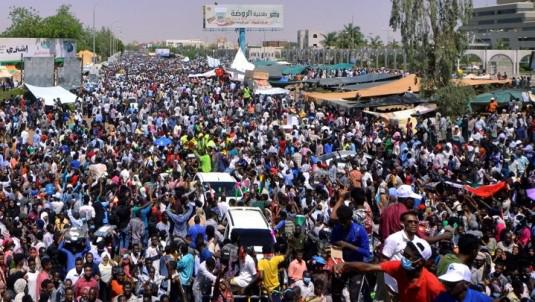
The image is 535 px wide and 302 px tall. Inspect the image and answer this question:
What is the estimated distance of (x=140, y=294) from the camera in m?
8.60

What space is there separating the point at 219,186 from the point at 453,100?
1520cm

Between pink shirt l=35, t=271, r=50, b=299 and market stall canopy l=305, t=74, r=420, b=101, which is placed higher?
market stall canopy l=305, t=74, r=420, b=101

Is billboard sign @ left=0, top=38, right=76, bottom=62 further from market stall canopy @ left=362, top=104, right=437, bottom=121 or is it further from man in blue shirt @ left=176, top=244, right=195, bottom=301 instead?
man in blue shirt @ left=176, top=244, right=195, bottom=301

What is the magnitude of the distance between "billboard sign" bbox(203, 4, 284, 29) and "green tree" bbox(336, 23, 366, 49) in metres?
8.70

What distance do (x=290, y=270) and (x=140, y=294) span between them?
1.62m

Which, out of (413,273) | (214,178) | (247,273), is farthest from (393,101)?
(413,273)

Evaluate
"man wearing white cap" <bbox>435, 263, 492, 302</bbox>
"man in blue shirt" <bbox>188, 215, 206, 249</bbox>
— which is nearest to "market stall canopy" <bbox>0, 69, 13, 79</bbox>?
"man in blue shirt" <bbox>188, 215, 206, 249</bbox>

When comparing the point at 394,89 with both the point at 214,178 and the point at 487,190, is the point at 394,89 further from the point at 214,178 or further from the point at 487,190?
the point at 487,190

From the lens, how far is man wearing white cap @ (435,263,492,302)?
15.4ft

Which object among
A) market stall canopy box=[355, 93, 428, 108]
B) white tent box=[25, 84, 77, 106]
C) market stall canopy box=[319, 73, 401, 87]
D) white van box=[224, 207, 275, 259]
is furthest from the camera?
market stall canopy box=[319, 73, 401, 87]

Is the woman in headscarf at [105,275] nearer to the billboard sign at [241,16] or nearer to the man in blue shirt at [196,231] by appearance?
the man in blue shirt at [196,231]

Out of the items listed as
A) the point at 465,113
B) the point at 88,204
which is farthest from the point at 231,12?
the point at 88,204

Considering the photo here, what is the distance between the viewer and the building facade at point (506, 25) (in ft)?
367

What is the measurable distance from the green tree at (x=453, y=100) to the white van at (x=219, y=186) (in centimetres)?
1434
